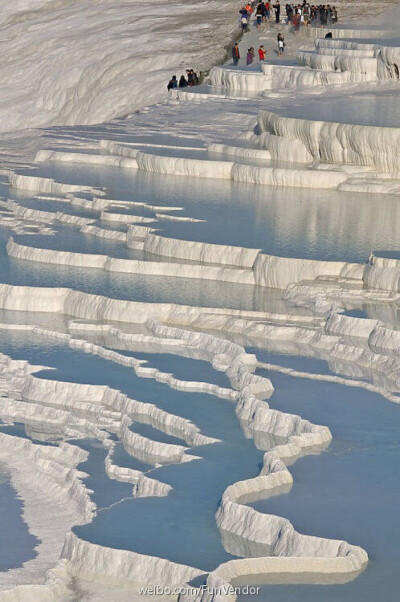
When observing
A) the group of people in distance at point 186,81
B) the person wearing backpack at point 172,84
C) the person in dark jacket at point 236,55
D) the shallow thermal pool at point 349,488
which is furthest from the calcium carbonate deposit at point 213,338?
the person wearing backpack at point 172,84

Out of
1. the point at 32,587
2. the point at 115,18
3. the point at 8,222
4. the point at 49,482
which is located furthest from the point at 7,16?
the point at 32,587

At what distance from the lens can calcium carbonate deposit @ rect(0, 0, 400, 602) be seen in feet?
33.5

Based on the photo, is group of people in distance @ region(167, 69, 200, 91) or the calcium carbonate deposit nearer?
the calcium carbonate deposit

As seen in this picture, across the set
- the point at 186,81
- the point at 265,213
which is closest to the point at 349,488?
the point at 265,213

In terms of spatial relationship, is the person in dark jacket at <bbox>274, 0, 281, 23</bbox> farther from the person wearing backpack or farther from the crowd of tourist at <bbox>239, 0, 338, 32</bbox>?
the person wearing backpack

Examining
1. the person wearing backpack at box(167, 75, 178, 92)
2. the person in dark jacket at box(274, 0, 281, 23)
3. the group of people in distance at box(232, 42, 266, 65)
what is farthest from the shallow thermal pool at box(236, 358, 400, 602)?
the person in dark jacket at box(274, 0, 281, 23)

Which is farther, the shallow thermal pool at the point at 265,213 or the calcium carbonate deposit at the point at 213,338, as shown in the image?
the shallow thermal pool at the point at 265,213

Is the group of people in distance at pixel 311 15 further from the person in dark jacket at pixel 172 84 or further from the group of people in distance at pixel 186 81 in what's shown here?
the person in dark jacket at pixel 172 84

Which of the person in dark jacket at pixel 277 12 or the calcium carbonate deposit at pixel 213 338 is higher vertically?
the person in dark jacket at pixel 277 12

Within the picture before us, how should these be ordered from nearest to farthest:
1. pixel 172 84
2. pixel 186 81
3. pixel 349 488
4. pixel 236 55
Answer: pixel 349 488, pixel 172 84, pixel 186 81, pixel 236 55

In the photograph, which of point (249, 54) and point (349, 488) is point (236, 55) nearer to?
point (249, 54)

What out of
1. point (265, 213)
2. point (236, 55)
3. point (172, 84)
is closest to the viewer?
point (265, 213)

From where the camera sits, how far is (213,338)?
1530 cm

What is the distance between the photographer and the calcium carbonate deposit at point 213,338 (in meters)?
10.2
